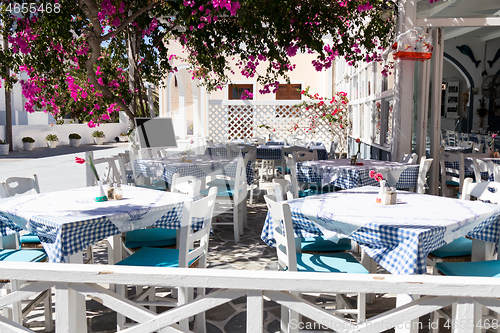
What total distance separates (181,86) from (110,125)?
6.72 m

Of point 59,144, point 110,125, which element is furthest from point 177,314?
point 110,125

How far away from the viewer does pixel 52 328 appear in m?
2.18

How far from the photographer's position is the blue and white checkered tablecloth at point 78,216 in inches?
73.7

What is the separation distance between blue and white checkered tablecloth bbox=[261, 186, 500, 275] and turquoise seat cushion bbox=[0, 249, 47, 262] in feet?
3.77

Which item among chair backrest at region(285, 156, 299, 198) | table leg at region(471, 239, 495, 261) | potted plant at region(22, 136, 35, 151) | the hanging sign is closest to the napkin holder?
table leg at region(471, 239, 495, 261)

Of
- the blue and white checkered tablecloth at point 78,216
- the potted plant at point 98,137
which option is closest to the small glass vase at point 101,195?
the blue and white checkered tablecloth at point 78,216

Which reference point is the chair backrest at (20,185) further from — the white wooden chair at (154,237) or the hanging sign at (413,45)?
the hanging sign at (413,45)

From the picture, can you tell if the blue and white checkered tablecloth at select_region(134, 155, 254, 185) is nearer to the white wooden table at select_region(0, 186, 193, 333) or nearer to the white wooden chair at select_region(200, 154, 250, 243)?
the white wooden chair at select_region(200, 154, 250, 243)

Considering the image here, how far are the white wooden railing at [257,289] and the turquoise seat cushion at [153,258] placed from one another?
3.62 feet

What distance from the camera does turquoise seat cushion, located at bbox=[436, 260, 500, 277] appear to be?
1.92 meters

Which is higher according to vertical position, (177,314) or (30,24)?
(30,24)

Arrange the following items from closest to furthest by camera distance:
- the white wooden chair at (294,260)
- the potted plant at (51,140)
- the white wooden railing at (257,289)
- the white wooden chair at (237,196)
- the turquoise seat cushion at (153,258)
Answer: the white wooden railing at (257,289)
the white wooden chair at (294,260)
the turquoise seat cushion at (153,258)
the white wooden chair at (237,196)
the potted plant at (51,140)

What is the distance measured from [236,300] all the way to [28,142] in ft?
46.2

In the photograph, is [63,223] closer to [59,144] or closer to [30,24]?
[30,24]
